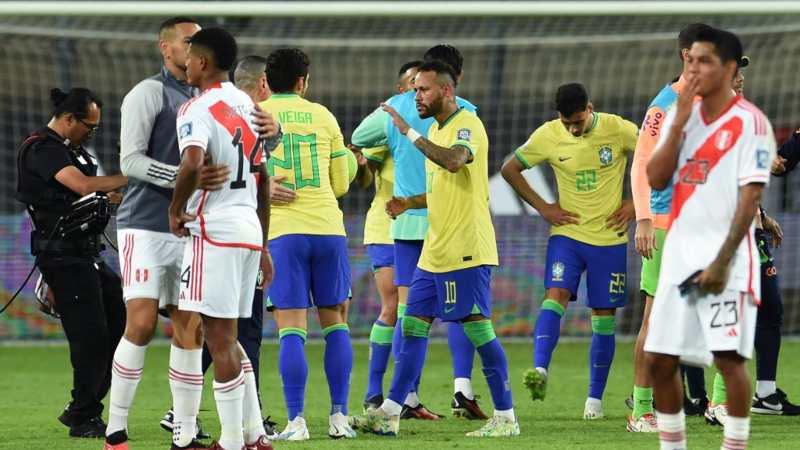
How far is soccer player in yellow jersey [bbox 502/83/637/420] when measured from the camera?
9.01 meters

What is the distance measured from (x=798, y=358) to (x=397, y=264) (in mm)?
5263

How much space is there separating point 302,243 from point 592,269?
2.15 m

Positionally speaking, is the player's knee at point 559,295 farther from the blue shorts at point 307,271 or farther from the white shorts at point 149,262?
the white shorts at point 149,262

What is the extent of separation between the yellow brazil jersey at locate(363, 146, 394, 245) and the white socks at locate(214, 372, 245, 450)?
326 centimetres

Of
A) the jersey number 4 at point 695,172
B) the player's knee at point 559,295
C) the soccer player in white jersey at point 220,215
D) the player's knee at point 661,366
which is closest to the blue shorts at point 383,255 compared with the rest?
the player's knee at point 559,295

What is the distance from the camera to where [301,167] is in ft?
26.1

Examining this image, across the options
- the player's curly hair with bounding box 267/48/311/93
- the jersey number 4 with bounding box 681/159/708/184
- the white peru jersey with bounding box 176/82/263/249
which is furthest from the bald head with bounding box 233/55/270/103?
the jersey number 4 with bounding box 681/159/708/184

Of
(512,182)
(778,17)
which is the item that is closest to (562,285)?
(512,182)

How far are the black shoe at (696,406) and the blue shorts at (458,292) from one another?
6.16 ft

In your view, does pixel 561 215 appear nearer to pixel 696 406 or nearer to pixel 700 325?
pixel 696 406

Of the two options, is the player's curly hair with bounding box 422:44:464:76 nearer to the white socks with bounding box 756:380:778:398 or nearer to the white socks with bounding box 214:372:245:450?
the white socks with bounding box 756:380:778:398

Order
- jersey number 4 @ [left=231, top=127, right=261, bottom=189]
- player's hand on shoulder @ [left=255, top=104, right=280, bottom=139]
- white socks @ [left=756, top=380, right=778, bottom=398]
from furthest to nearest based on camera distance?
white socks @ [left=756, top=380, right=778, bottom=398] → player's hand on shoulder @ [left=255, top=104, right=280, bottom=139] → jersey number 4 @ [left=231, top=127, right=261, bottom=189]

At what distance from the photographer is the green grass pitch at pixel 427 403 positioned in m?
7.61

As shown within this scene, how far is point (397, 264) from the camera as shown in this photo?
916 centimetres
